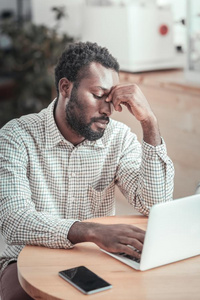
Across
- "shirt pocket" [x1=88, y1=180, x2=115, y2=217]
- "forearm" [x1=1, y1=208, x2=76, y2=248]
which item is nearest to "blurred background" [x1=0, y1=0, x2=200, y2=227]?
"shirt pocket" [x1=88, y1=180, x2=115, y2=217]

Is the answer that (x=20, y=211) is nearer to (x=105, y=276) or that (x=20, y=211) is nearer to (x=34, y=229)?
(x=34, y=229)

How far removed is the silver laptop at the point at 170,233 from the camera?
1340 mm

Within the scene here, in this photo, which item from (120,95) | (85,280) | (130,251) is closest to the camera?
(85,280)

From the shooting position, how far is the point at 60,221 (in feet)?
5.35

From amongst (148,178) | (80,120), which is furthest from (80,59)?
(148,178)

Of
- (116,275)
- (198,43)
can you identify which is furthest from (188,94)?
(116,275)

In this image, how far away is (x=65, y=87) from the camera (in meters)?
1.90

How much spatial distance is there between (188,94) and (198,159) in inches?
13.9

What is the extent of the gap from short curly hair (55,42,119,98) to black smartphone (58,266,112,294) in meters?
0.69

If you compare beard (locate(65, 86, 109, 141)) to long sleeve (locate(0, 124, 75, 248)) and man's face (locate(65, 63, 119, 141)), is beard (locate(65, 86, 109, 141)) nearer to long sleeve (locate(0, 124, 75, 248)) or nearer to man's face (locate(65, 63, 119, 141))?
man's face (locate(65, 63, 119, 141))

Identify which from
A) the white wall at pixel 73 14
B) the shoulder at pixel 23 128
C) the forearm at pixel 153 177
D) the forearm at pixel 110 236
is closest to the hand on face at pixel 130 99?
the forearm at pixel 153 177

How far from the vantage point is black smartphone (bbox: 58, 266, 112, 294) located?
1308 millimetres

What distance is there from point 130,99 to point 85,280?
26.2 inches

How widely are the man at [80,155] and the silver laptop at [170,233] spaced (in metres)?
0.39
